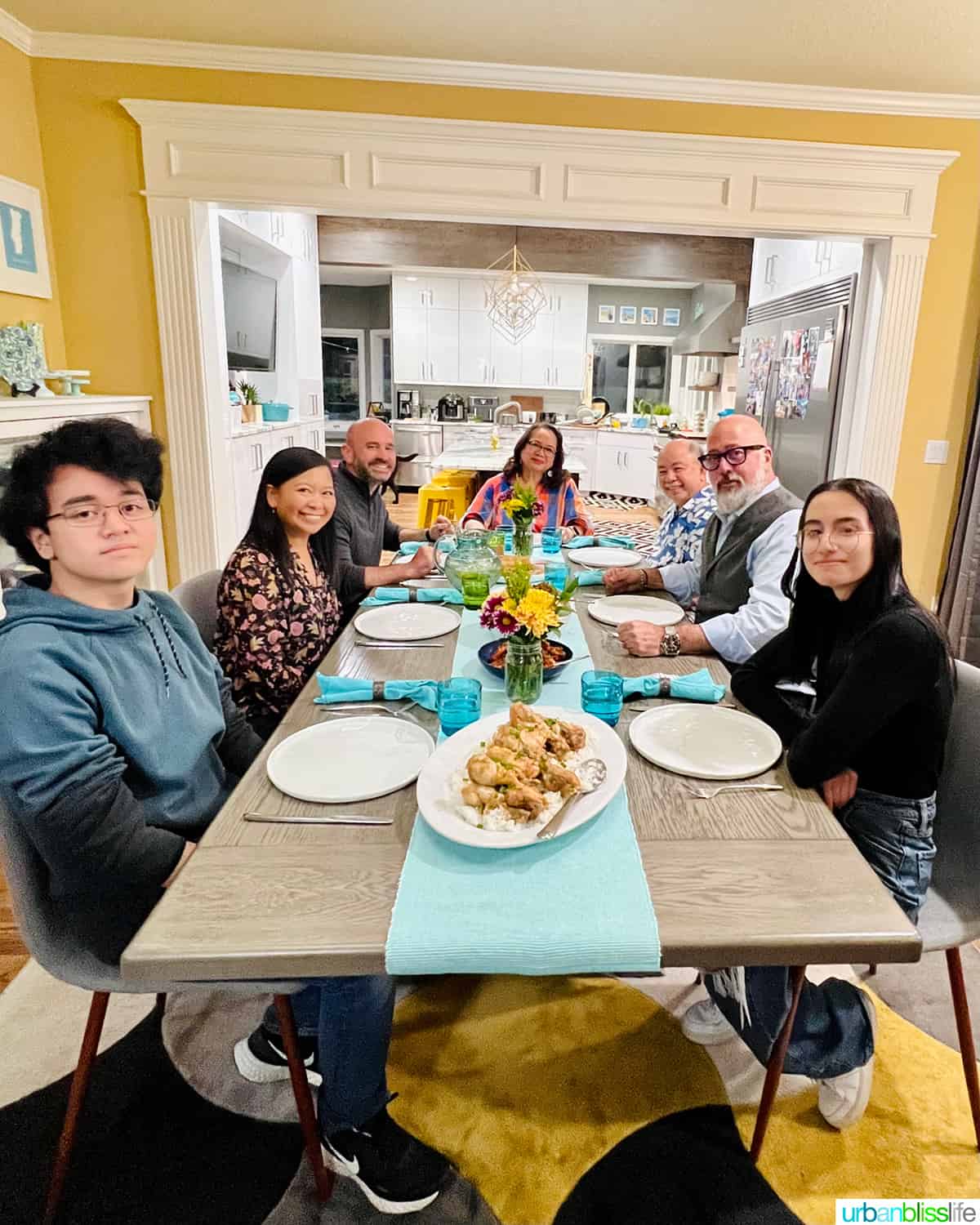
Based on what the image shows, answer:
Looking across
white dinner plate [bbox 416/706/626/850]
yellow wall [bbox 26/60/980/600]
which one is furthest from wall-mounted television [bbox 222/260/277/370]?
white dinner plate [bbox 416/706/626/850]

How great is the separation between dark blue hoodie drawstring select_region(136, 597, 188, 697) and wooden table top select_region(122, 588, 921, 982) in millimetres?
249

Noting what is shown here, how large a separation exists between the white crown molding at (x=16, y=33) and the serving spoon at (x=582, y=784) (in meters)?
3.72

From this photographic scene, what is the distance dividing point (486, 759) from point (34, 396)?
9.12 ft

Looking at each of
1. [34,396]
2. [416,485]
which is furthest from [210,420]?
[416,485]

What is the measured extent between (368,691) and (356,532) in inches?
55.6

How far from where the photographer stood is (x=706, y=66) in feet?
10.4

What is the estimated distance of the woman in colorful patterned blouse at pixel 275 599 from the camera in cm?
181

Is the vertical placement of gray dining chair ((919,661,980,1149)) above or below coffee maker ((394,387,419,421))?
below

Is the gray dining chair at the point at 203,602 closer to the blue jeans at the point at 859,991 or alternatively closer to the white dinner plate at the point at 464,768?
the white dinner plate at the point at 464,768

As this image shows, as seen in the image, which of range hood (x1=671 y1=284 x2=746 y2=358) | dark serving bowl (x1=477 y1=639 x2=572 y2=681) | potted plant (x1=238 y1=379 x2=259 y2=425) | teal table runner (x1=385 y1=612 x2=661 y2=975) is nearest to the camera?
teal table runner (x1=385 y1=612 x2=661 y2=975)

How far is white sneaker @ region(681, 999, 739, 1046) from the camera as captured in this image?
62.6 inches

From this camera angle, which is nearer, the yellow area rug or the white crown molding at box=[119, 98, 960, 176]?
the yellow area rug

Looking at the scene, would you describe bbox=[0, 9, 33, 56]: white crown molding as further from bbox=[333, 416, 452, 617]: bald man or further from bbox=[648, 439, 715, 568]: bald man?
bbox=[648, 439, 715, 568]: bald man

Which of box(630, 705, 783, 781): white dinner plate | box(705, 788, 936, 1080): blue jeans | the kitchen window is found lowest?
box(705, 788, 936, 1080): blue jeans
